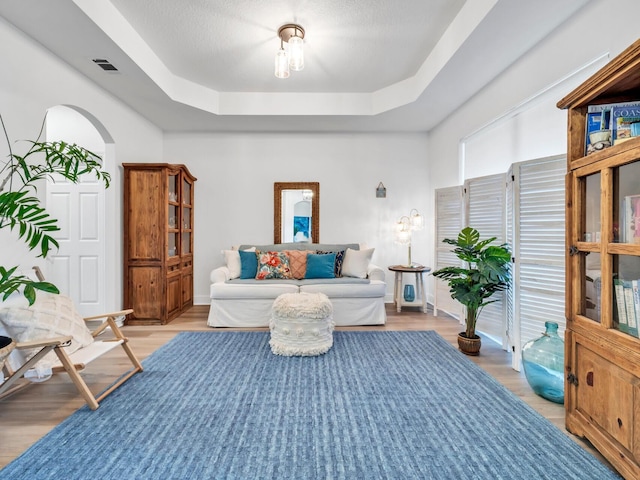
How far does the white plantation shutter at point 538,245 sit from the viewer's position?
241 centimetres

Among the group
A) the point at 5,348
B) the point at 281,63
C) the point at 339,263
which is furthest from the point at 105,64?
the point at 339,263

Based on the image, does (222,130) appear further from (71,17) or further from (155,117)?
(71,17)

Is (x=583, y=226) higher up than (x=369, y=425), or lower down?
higher up

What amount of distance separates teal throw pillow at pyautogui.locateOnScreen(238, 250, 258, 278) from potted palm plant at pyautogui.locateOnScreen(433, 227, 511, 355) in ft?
7.87

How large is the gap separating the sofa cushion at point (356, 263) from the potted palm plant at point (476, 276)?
4.12 ft

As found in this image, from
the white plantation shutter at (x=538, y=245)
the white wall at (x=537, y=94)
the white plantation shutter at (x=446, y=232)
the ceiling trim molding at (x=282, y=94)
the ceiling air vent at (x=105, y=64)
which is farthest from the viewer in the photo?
the white plantation shutter at (x=446, y=232)

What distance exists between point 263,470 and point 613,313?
75.2 inches

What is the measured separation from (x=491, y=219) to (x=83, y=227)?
4.92 metres

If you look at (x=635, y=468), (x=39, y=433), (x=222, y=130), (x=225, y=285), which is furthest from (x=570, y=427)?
(x=222, y=130)

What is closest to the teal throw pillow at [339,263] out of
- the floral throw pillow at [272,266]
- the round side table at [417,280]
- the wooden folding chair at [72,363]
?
the floral throw pillow at [272,266]

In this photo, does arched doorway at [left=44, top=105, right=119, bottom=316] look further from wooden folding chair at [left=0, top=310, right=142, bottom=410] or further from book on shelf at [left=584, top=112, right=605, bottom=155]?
book on shelf at [left=584, top=112, right=605, bottom=155]

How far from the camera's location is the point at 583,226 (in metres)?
1.80

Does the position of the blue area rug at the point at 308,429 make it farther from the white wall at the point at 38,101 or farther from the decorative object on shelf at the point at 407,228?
the decorative object on shelf at the point at 407,228

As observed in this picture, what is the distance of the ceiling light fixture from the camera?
2779 millimetres
